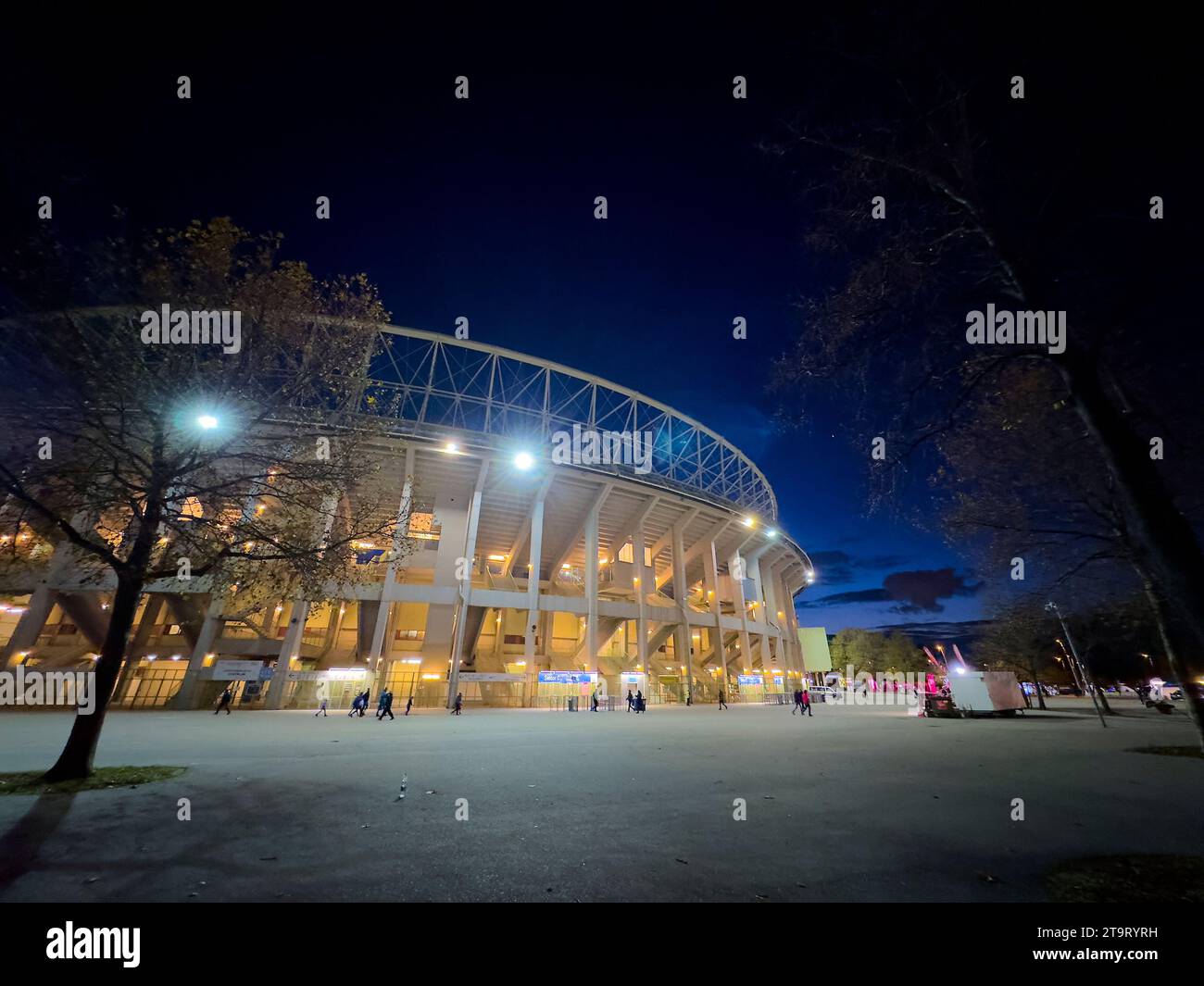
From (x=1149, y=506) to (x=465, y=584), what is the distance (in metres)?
33.4

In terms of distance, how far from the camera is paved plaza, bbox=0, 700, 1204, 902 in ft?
12.7

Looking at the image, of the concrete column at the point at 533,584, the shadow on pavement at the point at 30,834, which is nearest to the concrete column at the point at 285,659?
the concrete column at the point at 533,584

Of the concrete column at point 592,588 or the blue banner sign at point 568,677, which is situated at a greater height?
the concrete column at point 592,588

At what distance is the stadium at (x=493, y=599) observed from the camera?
29609mm

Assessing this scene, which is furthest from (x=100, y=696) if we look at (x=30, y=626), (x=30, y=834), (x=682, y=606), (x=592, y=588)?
(x=682, y=606)

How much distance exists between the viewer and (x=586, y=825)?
557cm

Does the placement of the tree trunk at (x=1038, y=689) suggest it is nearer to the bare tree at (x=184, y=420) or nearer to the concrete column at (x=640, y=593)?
the concrete column at (x=640, y=593)

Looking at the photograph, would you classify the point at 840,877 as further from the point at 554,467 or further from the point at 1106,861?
the point at 554,467

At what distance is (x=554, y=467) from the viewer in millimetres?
37781

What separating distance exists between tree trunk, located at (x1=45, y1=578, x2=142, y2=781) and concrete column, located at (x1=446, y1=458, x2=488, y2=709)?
912 inches

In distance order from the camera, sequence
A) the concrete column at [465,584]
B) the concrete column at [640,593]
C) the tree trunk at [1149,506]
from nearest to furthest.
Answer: the tree trunk at [1149,506]
the concrete column at [465,584]
the concrete column at [640,593]

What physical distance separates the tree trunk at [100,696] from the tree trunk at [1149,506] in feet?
43.0

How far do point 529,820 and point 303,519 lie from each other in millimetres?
8845

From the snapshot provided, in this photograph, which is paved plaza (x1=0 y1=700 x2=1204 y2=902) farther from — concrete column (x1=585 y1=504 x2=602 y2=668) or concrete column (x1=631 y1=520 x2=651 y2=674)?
concrete column (x1=631 y1=520 x2=651 y2=674)
